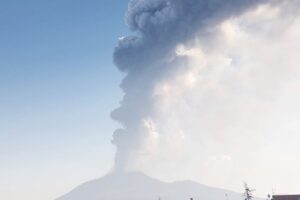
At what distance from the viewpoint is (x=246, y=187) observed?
7894cm

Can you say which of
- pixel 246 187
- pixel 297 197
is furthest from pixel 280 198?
pixel 246 187

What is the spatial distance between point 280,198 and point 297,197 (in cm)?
353

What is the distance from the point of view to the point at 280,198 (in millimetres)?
98875

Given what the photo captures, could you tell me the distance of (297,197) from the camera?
96.9m

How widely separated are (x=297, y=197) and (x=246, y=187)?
2315 centimetres

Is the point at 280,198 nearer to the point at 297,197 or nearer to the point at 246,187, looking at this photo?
the point at 297,197

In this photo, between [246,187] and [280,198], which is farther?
[280,198]

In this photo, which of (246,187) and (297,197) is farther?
(297,197)
